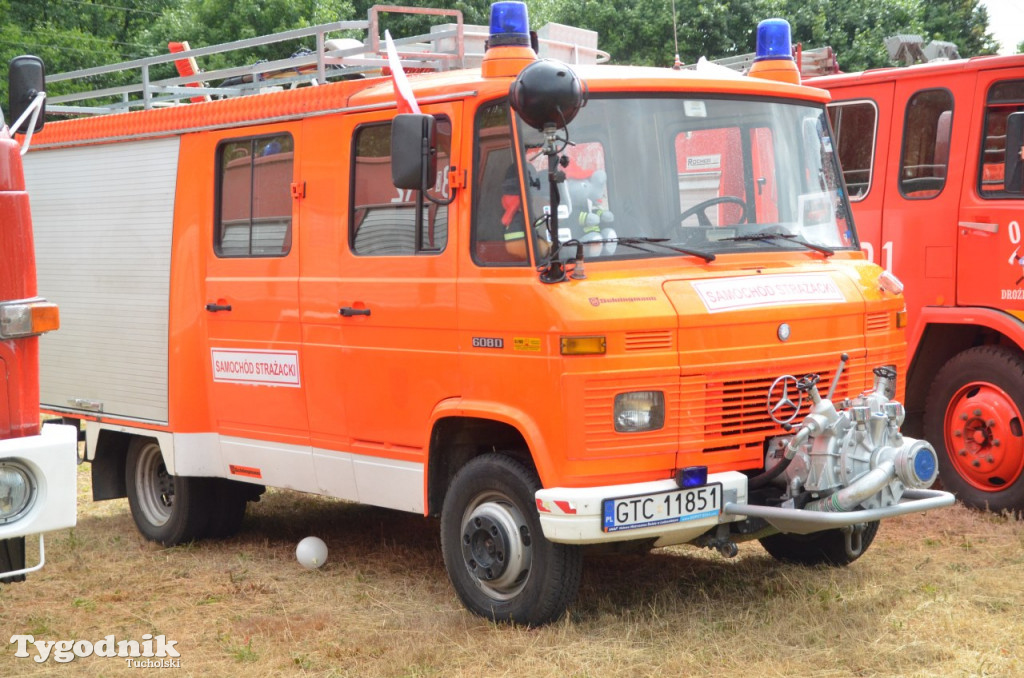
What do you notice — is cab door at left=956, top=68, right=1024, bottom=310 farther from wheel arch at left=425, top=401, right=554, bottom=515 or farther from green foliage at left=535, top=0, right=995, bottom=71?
green foliage at left=535, top=0, right=995, bottom=71

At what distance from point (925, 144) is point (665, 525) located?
4.34 metres

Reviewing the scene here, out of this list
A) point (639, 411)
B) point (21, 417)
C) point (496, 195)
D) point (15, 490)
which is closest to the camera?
point (15, 490)

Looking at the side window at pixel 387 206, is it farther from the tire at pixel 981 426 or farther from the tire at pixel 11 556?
the tire at pixel 981 426

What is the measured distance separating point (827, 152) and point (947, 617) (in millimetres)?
2420

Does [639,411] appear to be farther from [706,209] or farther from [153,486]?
[153,486]

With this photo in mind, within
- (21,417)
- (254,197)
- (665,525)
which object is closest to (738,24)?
(254,197)

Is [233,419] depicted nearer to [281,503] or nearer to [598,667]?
[281,503]

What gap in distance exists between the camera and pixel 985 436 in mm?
8648

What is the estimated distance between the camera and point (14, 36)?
1117 inches

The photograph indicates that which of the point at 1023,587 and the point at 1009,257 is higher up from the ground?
the point at 1009,257

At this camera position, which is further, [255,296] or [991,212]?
[991,212]

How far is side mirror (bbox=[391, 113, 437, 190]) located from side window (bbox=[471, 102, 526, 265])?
0.29 meters

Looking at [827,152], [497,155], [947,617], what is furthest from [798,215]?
[947,617]

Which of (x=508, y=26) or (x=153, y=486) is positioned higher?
(x=508, y=26)
